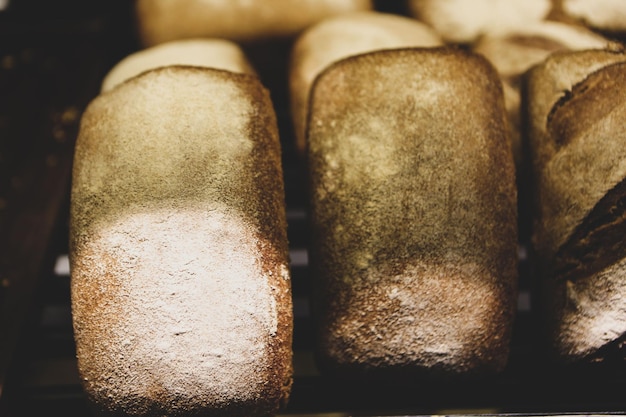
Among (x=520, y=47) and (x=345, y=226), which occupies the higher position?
(x=520, y=47)

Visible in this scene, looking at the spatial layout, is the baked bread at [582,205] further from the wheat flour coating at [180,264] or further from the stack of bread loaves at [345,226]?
the wheat flour coating at [180,264]

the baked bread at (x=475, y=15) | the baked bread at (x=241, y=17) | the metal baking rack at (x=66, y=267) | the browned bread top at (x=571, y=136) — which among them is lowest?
the metal baking rack at (x=66, y=267)

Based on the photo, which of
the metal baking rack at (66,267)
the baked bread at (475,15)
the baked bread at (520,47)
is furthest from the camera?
the baked bread at (475,15)

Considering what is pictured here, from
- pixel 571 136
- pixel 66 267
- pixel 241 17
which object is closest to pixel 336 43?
pixel 241 17

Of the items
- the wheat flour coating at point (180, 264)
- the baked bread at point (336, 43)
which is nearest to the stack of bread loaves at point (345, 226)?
the wheat flour coating at point (180, 264)

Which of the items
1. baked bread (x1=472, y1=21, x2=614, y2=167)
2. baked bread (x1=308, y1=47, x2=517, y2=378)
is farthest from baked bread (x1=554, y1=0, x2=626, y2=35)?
baked bread (x1=308, y1=47, x2=517, y2=378)

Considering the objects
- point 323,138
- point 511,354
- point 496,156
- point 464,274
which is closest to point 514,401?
point 511,354

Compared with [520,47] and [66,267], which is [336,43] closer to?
[520,47]
